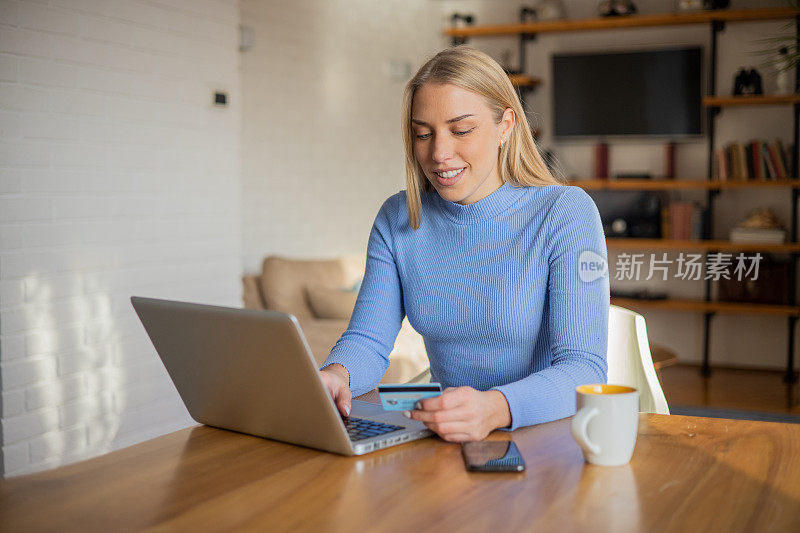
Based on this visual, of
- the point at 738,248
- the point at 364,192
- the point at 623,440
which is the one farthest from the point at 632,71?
the point at 623,440

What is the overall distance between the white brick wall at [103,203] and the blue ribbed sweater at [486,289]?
143 centimetres

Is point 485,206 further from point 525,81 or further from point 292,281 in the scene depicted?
point 525,81

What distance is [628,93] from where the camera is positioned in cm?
568

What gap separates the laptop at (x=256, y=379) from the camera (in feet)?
3.26

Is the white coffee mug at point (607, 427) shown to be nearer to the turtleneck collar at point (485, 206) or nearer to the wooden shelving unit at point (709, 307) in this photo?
the turtleneck collar at point (485, 206)

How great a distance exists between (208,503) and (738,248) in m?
4.99

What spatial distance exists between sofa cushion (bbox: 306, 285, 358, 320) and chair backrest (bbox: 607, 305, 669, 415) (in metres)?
2.45

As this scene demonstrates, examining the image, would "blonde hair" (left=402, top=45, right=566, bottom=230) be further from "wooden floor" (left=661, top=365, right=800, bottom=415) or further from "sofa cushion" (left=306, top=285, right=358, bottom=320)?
"wooden floor" (left=661, top=365, right=800, bottom=415)

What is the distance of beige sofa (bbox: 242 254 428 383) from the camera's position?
386cm

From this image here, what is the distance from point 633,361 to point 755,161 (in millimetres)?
4018

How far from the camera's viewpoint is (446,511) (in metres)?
0.86

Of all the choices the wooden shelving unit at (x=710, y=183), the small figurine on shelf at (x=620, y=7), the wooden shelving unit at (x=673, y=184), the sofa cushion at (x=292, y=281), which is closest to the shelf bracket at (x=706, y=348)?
the wooden shelving unit at (x=710, y=183)

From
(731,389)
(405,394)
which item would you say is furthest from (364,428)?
(731,389)

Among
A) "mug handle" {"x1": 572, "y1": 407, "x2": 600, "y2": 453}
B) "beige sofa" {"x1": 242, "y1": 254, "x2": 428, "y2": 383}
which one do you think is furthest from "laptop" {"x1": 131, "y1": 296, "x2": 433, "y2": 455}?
"beige sofa" {"x1": 242, "y1": 254, "x2": 428, "y2": 383}
